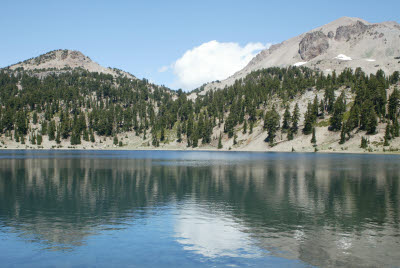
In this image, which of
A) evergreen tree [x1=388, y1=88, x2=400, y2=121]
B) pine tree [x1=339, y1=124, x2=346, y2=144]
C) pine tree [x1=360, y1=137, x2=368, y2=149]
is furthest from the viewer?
pine tree [x1=339, y1=124, x2=346, y2=144]

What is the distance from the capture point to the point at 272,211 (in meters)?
38.2

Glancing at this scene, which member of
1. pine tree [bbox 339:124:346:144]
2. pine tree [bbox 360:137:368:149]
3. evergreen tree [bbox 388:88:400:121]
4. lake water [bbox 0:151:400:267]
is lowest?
lake water [bbox 0:151:400:267]

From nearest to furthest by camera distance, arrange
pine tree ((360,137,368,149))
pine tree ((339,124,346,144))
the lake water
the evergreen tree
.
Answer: the lake water < pine tree ((360,137,368,149)) < the evergreen tree < pine tree ((339,124,346,144))

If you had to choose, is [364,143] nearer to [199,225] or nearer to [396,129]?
[396,129]

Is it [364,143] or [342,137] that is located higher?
[342,137]

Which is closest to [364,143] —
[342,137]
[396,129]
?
[342,137]

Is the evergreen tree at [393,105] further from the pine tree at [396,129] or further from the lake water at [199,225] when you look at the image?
the lake water at [199,225]

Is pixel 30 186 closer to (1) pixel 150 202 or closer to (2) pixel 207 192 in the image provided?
(1) pixel 150 202

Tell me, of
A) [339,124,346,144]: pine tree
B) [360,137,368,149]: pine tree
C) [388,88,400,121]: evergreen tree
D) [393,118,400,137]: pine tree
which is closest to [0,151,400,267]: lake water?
[360,137,368,149]: pine tree

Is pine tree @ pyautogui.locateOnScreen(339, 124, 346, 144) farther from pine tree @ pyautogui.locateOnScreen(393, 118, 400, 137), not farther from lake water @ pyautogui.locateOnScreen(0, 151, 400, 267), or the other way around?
lake water @ pyautogui.locateOnScreen(0, 151, 400, 267)

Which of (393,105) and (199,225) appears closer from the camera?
(199,225)

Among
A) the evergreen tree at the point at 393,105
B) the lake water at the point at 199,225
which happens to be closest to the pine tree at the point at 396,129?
the evergreen tree at the point at 393,105

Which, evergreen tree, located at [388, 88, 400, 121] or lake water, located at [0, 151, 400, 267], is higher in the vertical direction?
evergreen tree, located at [388, 88, 400, 121]

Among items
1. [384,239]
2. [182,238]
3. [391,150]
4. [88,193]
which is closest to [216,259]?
[182,238]
